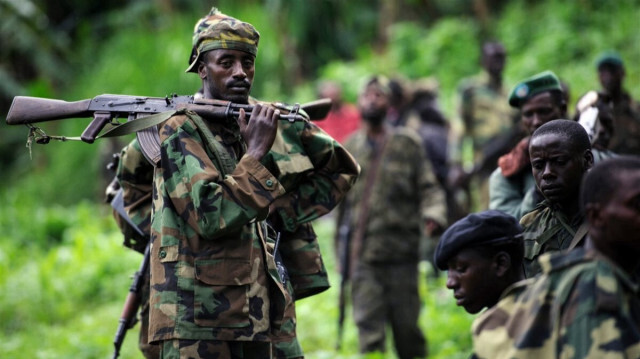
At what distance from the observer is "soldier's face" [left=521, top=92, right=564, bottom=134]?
577 cm

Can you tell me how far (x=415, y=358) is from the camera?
8.44 metres

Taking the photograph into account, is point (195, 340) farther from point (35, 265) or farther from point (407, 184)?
point (35, 265)

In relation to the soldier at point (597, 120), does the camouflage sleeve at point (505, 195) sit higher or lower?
lower

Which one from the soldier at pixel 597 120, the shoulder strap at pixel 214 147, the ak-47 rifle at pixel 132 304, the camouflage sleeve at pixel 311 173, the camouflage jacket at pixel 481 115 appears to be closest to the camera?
the shoulder strap at pixel 214 147

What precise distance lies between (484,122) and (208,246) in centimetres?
662

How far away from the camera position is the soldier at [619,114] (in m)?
7.94

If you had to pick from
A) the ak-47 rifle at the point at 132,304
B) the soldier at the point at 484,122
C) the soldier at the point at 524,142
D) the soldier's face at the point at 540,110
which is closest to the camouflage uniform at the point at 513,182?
the soldier at the point at 524,142

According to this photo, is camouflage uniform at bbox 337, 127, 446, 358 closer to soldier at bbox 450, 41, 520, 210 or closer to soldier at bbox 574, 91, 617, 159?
soldier at bbox 450, 41, 520, 210

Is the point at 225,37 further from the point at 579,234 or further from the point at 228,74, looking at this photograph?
the point at 579,234

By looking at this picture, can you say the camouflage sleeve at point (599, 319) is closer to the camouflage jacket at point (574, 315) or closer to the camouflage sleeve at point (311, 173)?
the camouflage jacket at point (574, 315)

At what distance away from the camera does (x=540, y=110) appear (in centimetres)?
577

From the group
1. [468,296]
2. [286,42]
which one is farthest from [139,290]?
[286,42]

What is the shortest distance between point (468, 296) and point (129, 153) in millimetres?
2646

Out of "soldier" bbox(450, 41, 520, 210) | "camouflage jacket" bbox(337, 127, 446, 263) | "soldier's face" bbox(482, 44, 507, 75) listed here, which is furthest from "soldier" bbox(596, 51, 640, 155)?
"soldier's face" bbox(482, 44, 507, 75)
